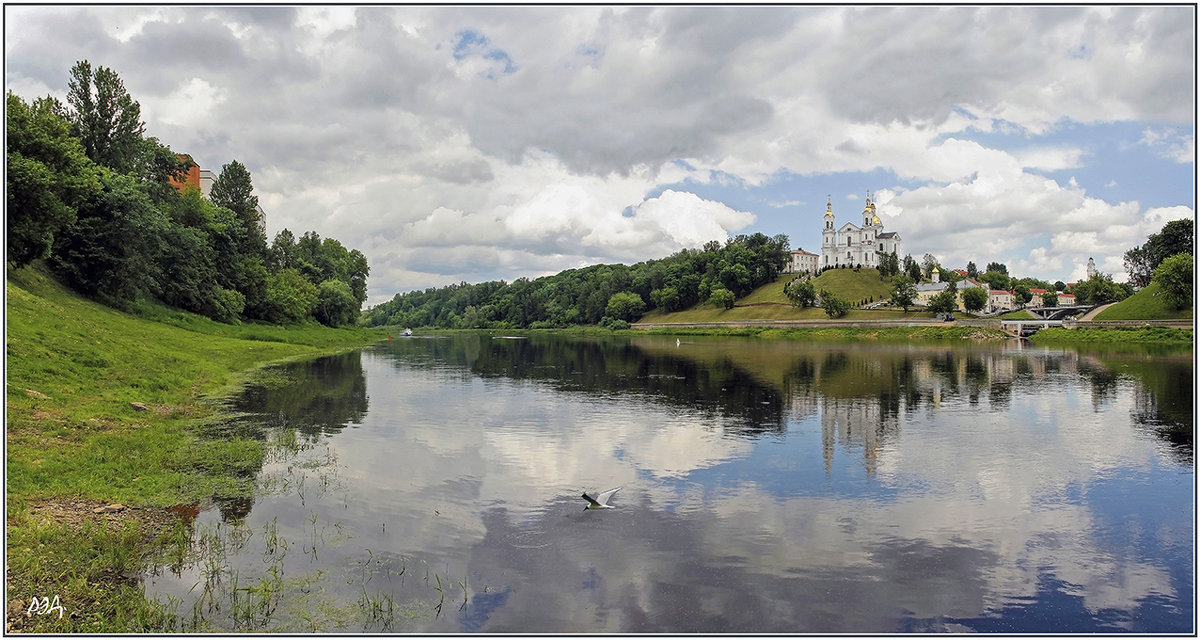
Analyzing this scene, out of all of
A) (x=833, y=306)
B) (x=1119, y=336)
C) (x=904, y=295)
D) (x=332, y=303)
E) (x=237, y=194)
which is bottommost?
(x=1119, y=336)

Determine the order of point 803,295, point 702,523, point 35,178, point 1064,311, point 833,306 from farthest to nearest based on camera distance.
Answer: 1. point 803,295
2. point 833,306
3. point 1064,311
4. point 35,178
5. point 702,523

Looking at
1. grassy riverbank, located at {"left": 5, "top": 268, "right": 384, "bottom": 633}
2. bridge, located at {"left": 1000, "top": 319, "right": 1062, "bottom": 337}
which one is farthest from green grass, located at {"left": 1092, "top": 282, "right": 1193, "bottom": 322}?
grassy riverbank, located at {"left": 5, "top": 268, "right": 384, "bottom": 633}

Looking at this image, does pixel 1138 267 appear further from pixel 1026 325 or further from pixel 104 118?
pixel 104 118

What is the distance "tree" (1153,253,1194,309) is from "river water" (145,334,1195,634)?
9188 cm

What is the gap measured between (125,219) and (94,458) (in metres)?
48.5

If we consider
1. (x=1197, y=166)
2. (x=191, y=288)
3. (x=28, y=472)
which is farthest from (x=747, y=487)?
(x=191, y=288)

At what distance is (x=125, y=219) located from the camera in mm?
57625

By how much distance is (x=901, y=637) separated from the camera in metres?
11.0

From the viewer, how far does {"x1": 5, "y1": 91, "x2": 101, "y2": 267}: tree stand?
39.6 meters

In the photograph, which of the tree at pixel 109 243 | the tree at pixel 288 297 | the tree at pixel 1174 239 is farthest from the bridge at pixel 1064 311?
the tree at pixel 109 243

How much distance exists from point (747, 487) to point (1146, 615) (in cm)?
971

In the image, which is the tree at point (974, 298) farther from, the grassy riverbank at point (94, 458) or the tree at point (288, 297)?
the grassy riverbank at point (94, 458)

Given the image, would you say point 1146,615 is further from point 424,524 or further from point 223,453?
point 223,453

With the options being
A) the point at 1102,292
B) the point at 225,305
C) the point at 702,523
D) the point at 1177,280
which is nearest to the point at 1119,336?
the point at 1177,280
